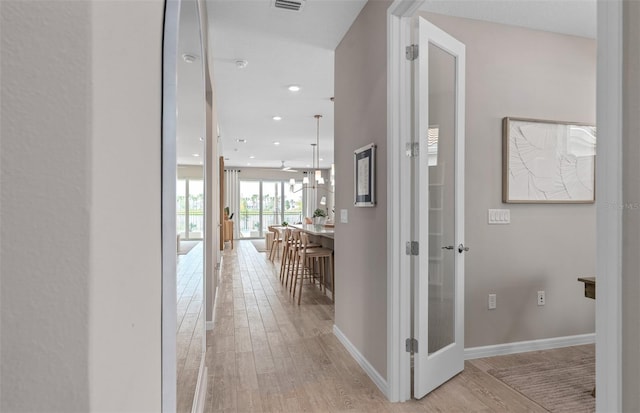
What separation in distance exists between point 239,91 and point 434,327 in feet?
12.0

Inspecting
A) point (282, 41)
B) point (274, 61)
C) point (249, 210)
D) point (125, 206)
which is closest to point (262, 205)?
point (249, 210)

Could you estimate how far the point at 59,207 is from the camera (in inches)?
13.3

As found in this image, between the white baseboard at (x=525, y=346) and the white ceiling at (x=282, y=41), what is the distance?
8.39 ft

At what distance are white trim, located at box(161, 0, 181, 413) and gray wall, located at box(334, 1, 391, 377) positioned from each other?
1647mm

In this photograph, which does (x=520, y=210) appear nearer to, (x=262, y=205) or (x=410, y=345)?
(x=410, y=345)

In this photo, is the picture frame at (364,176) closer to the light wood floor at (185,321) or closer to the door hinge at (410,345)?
the door hinge at (410,345)

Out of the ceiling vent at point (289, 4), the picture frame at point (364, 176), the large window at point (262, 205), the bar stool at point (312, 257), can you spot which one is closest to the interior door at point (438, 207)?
the picture frame at point (364, 176)

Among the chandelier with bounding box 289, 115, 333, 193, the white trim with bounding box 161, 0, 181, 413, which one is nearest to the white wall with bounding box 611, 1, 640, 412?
the white trim with bounding box 161, 0, 181, 413

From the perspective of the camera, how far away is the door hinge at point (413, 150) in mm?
2179

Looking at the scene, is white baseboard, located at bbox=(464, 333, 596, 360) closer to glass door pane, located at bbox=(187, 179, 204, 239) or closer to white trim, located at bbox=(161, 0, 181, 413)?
glass door pane, located at bbox=(187, 179, 204, 239)

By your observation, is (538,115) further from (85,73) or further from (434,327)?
(85,73)

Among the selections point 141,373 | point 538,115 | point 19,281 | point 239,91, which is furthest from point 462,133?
point 239,91

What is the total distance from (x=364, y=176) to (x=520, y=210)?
4.69 ft

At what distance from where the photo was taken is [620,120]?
888 millimetres
